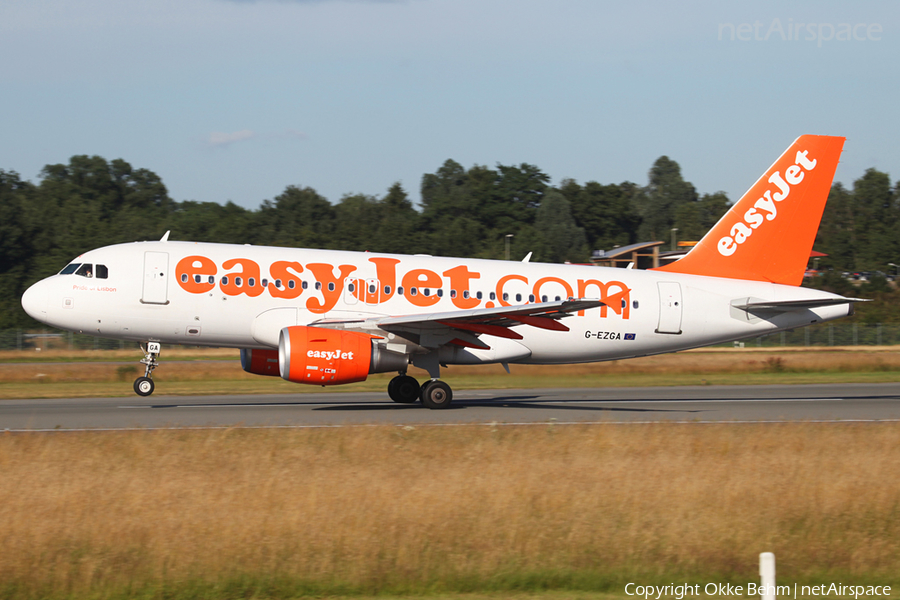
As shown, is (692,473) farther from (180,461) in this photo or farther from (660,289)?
(660,289)

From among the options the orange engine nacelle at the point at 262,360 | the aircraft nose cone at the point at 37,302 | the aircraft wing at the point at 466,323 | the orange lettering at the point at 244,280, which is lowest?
the orange engine nacelle at the point at 262,360

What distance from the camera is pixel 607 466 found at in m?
12.3

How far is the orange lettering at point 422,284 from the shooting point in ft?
71.7

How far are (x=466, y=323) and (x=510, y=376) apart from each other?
282 inches

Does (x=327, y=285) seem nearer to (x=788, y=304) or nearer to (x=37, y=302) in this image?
(x=37, y=302)

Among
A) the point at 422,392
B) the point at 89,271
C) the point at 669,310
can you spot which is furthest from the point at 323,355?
the point at 669,310

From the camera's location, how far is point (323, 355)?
750 inches

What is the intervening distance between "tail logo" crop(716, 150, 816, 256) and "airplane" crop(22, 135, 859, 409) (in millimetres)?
28

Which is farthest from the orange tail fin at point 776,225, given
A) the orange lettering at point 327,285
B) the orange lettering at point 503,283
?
the orange lettering at point 327,285

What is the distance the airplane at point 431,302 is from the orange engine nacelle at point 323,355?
3 centimetres

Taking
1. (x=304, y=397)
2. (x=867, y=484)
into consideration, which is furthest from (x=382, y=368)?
(x=867, y=484)

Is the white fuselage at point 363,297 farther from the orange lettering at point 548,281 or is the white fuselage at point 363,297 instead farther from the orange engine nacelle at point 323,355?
the orange engine nacelle at point 323,355

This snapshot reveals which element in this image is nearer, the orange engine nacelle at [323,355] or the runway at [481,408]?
the runway at [481,408]

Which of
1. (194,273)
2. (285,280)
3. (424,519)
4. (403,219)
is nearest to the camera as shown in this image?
(424,519)
